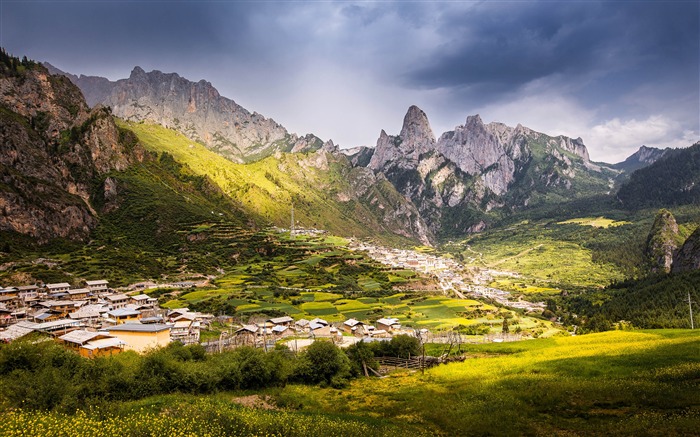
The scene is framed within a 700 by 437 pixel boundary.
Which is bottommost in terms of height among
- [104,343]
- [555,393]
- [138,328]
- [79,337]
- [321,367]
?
[321,367]

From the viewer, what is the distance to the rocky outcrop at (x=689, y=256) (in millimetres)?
129875

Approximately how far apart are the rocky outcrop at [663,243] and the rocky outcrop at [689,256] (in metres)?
19.0

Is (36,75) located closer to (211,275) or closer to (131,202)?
(131,202)

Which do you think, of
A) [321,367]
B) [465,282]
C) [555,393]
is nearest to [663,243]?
[465,282]

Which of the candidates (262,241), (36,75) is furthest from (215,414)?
(36,75)

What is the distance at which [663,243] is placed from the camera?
176125 mm

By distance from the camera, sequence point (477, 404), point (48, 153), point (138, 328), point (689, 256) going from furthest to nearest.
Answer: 1. point (48, 153)
2. point (689, 256)
3. point (138, 328)
4. point (477, 404)

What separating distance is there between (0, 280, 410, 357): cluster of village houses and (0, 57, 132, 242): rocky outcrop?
54.6m

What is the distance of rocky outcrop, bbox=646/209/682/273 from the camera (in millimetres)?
169000

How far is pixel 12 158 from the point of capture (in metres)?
144

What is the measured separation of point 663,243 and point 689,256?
46.6m

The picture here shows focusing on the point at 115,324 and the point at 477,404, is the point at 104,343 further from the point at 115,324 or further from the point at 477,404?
the point at 477,404

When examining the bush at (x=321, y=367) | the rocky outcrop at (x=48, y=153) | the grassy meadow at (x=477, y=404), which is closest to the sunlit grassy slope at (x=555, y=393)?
the grassy meadow at (x=477, y=404)

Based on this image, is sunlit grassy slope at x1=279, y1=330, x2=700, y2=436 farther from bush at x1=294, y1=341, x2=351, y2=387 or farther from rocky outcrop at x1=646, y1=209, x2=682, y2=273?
rocky outcrop at x1=646, y1=209, x2=682, y2=273
